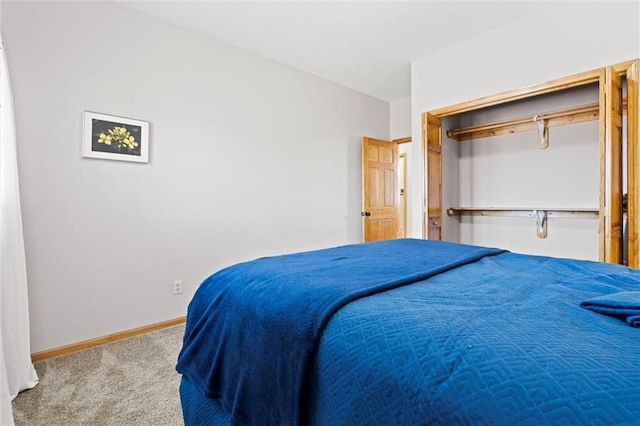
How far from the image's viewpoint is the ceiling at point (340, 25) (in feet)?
9.13

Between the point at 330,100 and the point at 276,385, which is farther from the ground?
the point at 330,100

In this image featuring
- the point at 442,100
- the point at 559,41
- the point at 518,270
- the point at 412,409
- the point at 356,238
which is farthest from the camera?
the point at 356,238

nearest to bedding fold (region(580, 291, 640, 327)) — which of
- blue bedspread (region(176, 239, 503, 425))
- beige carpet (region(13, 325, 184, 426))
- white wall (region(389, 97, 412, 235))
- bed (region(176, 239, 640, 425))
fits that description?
bed (region(176, 239, 640, 425))

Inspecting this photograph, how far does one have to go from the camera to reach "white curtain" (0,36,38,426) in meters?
1.90

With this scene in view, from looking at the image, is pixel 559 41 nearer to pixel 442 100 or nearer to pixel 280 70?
pixel 442 100

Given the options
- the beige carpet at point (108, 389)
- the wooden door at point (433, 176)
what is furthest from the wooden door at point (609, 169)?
the beige carpet at point (108, 389)

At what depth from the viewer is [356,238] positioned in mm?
4723

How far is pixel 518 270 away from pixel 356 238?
3.34m

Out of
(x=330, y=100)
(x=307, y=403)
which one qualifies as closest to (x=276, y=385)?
(x=307, y=403)

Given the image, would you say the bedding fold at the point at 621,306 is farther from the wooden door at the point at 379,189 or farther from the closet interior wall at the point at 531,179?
the wooden door at the point at 379,189

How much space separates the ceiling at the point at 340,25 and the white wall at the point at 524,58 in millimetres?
131

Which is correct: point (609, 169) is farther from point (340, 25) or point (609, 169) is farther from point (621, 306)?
point (340, 25)

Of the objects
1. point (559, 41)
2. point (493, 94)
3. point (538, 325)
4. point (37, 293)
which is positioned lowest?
point (37, 293)

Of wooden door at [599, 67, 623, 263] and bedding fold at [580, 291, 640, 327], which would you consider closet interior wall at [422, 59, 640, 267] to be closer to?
wooden door at [599, 67, 623, 263]
